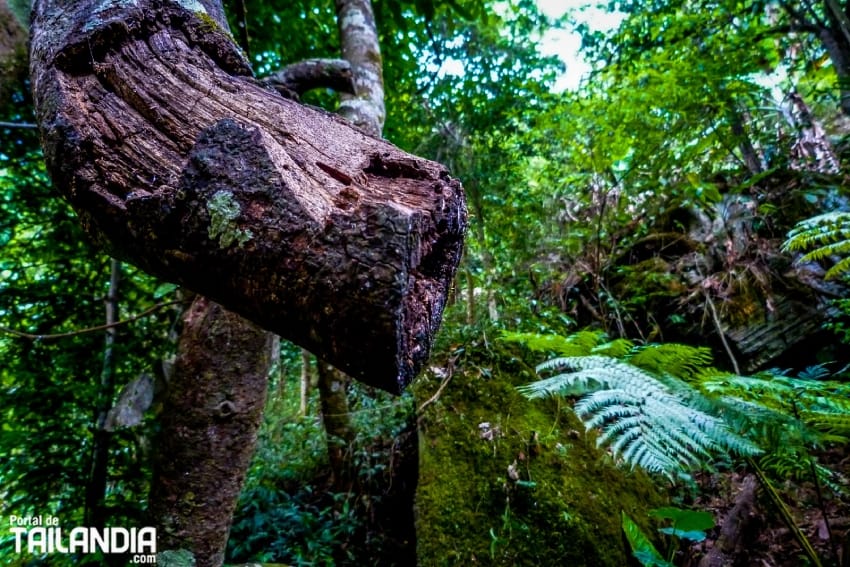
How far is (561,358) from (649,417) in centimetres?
43

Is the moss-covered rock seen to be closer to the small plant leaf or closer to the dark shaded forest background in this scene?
the dark shaded forest background

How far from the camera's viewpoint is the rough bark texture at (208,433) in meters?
1.55

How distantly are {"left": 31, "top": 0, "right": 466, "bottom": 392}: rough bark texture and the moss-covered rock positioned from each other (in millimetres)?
1897

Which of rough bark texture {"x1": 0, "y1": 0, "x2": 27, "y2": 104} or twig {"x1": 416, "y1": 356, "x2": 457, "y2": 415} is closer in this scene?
rough bark texture {"x1": 0, "y1": 0, "x2": 27, "y2": 104}

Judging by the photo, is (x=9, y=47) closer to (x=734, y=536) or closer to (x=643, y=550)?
(x=643, y=550)

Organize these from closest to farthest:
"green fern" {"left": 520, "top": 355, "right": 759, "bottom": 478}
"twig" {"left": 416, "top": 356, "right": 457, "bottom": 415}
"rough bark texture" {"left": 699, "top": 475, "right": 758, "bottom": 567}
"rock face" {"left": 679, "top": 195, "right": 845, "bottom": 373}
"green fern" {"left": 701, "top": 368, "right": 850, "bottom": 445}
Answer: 1. "green fern" {"left": 520, "top": 355, "right": 759, "bottom": 478}
2. "green fern" {"left": 701, "top": 368, "right": 850, "bottom": 445}
3. "rough bark texture" {"left": 699, "top": 475, "right": 758, "bottom": 567}
4. "twig" {"left": 416, "top": 356, "right": 457, "bottom": 415}
5. "rock face" {"left": 679, "top": 195, "right": 845, "bottom": 373}

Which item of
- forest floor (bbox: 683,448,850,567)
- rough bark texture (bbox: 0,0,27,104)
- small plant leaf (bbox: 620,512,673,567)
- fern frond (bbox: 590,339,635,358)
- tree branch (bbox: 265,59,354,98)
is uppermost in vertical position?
rough bark texture (bbox: 0,0,27,104)

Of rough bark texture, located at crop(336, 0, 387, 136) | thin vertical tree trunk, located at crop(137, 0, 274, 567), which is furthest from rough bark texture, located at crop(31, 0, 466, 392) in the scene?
A: rough bark texture, located at crop(336, 0, 387, 136)

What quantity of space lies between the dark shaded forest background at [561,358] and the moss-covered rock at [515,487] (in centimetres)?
1

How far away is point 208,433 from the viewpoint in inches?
61.6

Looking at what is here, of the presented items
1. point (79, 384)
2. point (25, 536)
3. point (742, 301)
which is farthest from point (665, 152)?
point (25, 536)

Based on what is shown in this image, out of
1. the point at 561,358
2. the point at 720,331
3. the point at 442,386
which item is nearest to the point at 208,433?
the point at 561,358

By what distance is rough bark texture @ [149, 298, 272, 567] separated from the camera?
1.55m

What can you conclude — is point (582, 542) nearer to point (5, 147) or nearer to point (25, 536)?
point (25, 536)
